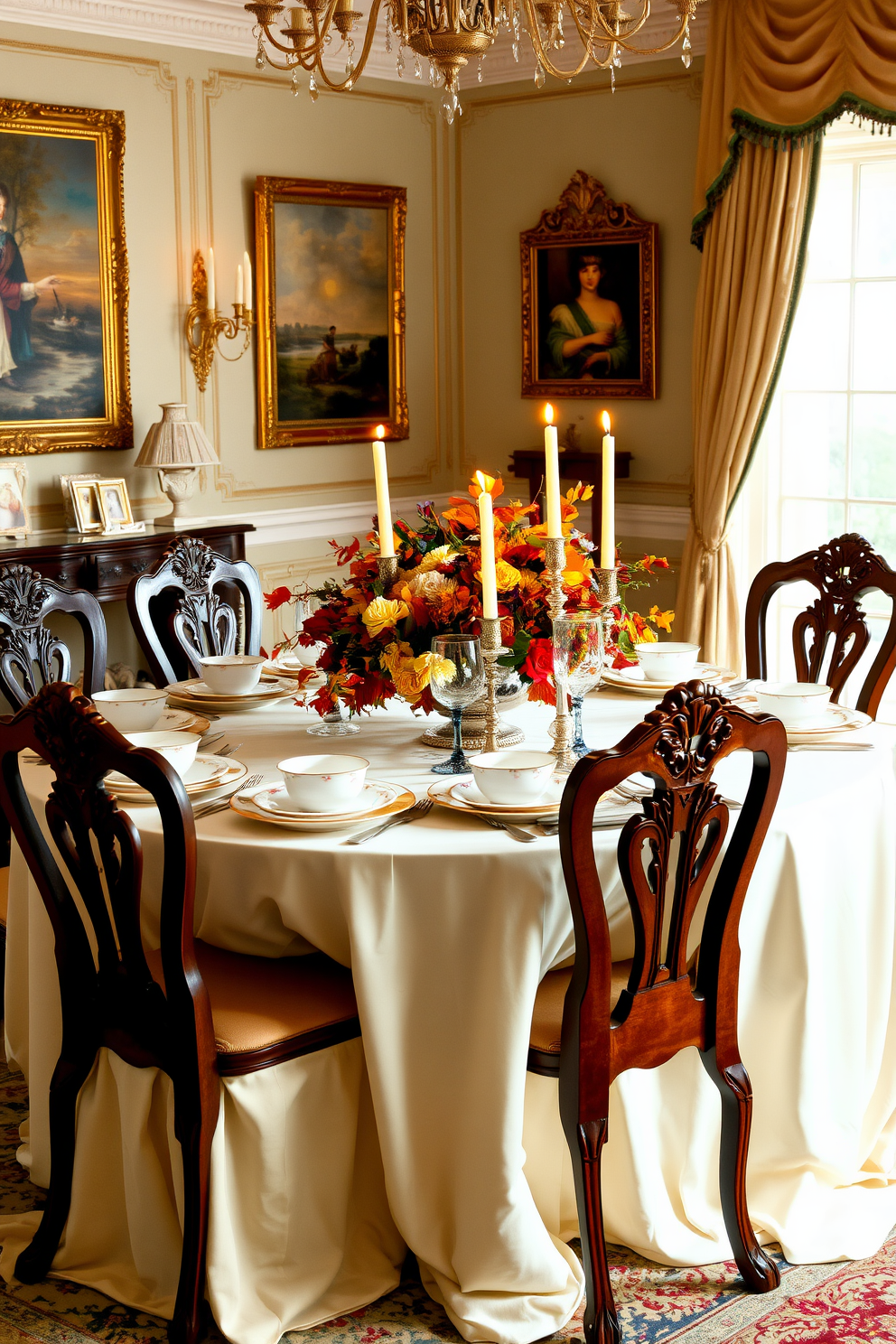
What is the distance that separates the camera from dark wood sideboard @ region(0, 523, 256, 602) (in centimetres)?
454

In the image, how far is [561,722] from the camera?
2609 mm

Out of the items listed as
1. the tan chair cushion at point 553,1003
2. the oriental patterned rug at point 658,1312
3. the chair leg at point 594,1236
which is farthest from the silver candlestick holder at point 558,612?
the oriental patterned rug at point 658,1312

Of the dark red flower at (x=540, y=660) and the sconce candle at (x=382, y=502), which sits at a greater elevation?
the sconce candle at (x=382, y=502)

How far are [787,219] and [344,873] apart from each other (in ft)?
11.7

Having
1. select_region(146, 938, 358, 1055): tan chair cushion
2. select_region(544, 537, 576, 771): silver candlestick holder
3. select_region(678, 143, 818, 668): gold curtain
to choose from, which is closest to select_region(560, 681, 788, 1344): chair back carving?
select_region(544, 537, 576, 771): silver candlestick holder

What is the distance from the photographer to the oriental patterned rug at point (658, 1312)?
7.45 ft

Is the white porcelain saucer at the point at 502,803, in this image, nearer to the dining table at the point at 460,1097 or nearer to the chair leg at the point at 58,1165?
the dining table at the point at 460,1097

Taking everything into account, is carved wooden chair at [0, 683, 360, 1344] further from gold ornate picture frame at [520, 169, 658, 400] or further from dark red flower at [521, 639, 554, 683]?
gold ornate picture frame at [520, 169, 658, 400]

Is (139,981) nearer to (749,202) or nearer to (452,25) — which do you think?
(452,25)

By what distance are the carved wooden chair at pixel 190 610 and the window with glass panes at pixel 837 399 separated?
7.75 feet

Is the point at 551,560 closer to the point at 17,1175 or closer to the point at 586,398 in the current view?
the point at 17,1175

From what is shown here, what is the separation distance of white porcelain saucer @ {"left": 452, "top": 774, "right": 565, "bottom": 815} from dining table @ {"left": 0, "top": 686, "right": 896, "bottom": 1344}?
38 millimetres

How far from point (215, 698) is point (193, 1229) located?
1.28 metres

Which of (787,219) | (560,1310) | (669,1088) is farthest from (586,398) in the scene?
(560,1310)
